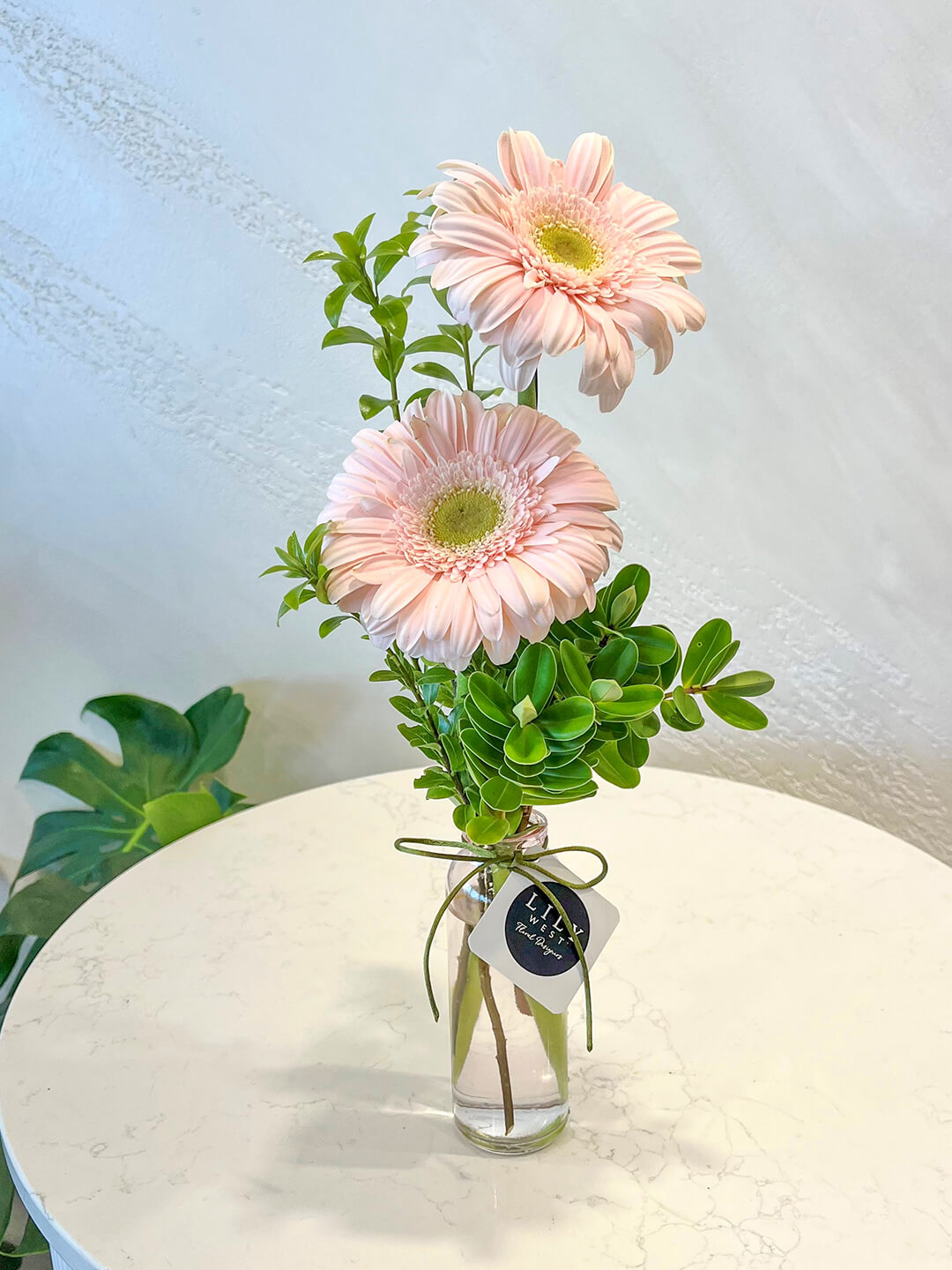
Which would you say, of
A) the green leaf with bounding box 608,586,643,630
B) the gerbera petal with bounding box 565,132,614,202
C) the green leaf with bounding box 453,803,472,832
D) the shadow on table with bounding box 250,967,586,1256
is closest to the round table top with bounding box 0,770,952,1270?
the shadow on table with bounding box 250,967,586,1256

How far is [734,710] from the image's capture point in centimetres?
67

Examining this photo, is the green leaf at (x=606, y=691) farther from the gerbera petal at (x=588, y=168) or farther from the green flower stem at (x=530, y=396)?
the gerbera petal at (x=588, y=168)

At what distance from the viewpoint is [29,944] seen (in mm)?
1388

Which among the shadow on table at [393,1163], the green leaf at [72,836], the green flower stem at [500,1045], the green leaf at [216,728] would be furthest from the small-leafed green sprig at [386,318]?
the green leaf at [72,836]

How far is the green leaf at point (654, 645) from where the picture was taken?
25.3 inches

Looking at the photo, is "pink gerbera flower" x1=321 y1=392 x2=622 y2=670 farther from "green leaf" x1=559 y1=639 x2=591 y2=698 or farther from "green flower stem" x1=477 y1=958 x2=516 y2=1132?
"green flower stem" x1=477 y1=958 x2=516 y2=1132

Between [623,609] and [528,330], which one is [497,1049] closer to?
[623,609]

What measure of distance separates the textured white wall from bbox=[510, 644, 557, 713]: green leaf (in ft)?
2.15

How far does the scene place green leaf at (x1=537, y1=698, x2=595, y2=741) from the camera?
59 cm

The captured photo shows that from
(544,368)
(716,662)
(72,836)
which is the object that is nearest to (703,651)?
(716,662)

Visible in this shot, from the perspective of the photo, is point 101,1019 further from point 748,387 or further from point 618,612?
point 748,387

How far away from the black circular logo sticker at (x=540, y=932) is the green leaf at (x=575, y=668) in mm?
135

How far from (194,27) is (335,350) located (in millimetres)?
349

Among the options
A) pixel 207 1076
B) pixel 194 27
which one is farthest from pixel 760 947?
pixel 194 27
